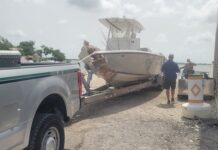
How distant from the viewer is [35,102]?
15.1ft

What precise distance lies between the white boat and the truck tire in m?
5.97

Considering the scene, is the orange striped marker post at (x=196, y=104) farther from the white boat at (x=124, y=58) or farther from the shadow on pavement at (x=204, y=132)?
the white boat at (x=124, y=58)

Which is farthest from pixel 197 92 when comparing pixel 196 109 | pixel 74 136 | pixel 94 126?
pixel 74 136

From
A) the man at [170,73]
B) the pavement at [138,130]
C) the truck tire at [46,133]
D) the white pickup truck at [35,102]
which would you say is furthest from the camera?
the man at [170,73]

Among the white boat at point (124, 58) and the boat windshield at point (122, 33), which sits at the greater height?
the boat windshield at point (122, 33)

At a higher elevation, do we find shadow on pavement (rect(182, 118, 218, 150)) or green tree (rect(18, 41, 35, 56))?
green tree (rect(18, 41, 35, 56))

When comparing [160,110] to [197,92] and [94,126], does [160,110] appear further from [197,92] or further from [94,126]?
[94,126]

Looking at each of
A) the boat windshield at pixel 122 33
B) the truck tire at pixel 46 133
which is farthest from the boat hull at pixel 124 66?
the truck tire at pixel 46 133

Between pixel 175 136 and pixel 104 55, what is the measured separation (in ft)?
15.6

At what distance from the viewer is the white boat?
38.6 feet

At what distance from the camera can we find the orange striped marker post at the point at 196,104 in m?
9.16

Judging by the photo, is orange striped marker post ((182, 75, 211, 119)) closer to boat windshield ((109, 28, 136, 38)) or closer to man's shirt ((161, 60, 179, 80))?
man's shirt ((161, 60, 179, 80))

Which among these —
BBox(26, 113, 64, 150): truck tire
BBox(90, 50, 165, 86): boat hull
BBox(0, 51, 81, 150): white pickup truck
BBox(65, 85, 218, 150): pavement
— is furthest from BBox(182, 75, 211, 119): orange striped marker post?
BBox(26, 113, 64, 150): truck tire

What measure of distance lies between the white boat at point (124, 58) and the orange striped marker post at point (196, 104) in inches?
120
